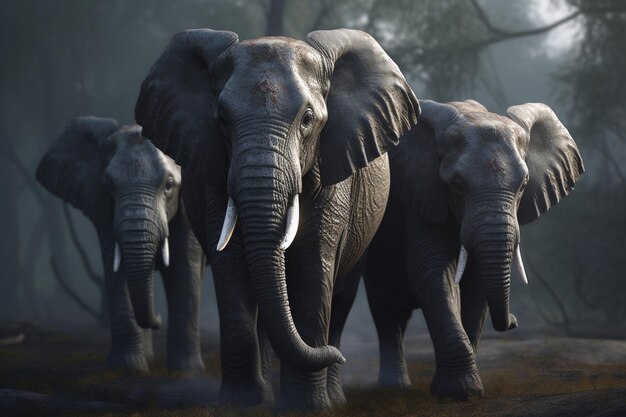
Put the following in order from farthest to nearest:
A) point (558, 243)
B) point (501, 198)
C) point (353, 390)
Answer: point (558, 243)
point (353, 390)
point (501, 198)

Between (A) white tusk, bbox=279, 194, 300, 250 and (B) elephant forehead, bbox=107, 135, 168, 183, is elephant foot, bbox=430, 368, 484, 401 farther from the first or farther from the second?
(B) elephant forehead, bbox=107, 135, 168, 183

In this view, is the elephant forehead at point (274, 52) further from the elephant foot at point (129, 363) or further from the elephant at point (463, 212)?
the elephant foot at point (129, 363)

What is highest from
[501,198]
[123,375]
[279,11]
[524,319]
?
[279,11]

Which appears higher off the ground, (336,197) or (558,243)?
(336,197)

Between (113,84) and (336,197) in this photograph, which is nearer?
(336,197)

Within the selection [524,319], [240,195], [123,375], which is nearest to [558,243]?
[524,319]

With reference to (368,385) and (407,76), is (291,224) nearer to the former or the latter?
(368,385)

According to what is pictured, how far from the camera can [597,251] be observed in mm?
19453

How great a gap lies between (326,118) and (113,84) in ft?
86.0

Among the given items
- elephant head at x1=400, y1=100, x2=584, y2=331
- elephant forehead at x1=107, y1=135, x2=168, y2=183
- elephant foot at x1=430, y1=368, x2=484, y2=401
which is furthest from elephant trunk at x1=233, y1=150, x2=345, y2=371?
elephant forehead at x1=107, y1=135, x2=168, y2=183

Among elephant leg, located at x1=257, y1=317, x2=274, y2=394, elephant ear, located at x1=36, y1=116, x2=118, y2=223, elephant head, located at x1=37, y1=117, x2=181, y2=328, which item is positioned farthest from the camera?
elephant ear, located at x1=36, y1=116, x2=118, y2=223

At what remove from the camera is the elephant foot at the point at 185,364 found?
424 inches

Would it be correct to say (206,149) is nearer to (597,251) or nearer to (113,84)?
(597,251)

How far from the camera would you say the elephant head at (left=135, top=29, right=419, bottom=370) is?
6289 mm
